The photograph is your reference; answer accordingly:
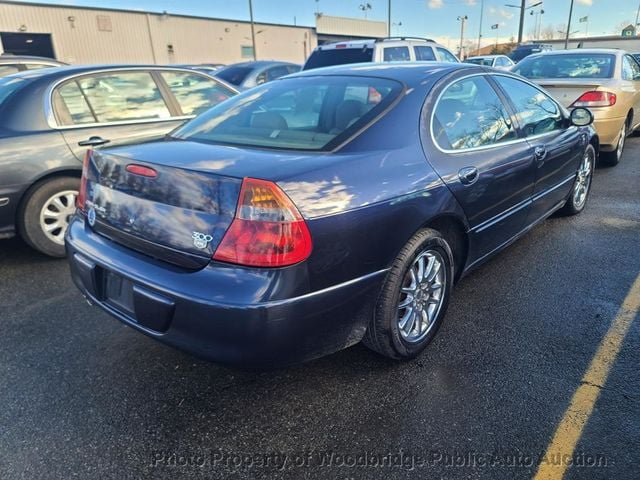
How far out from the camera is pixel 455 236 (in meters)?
2.81

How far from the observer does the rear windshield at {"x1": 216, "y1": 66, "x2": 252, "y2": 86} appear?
9.83 meters

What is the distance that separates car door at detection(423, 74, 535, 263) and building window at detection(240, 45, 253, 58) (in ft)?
135

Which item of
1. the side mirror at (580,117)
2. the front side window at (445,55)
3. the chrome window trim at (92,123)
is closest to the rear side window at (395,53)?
the front side window at (445,55)

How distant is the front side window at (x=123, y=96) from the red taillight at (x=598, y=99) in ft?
16.8

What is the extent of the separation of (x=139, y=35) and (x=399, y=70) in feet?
120

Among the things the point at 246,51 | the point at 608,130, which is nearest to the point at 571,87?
the point at 608,130

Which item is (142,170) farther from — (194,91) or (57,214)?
(194,91)

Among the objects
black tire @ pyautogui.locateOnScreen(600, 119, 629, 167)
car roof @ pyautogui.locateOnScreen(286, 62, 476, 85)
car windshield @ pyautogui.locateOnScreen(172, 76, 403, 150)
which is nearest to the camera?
car windshield @ pyautogui.locateOnScreen(172, 76, 403, 150)

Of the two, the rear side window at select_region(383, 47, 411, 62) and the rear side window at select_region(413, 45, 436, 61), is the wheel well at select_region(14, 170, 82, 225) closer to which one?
the rear side window at select_region(383, 47, 411, 62)

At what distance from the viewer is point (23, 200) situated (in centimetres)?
Result: 375

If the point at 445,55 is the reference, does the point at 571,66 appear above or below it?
below

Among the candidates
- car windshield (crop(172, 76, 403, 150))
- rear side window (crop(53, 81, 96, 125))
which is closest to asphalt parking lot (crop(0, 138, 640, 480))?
car windshield (crop(172, 76, 403, 150))

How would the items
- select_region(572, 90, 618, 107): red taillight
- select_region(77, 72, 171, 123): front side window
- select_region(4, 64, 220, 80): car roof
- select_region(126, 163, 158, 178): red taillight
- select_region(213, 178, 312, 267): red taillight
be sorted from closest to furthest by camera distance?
select_region(213, 178, 312, 267): red taillight → select_region(126, 163, 158, 178): red taillight → select_region(4, 64, 220, 80): car roof → select_region(77, 72, 171, 123): front side window → select_region(572, 90, 618, 107): red taillight

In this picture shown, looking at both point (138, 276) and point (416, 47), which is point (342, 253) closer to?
point (138, 276)
